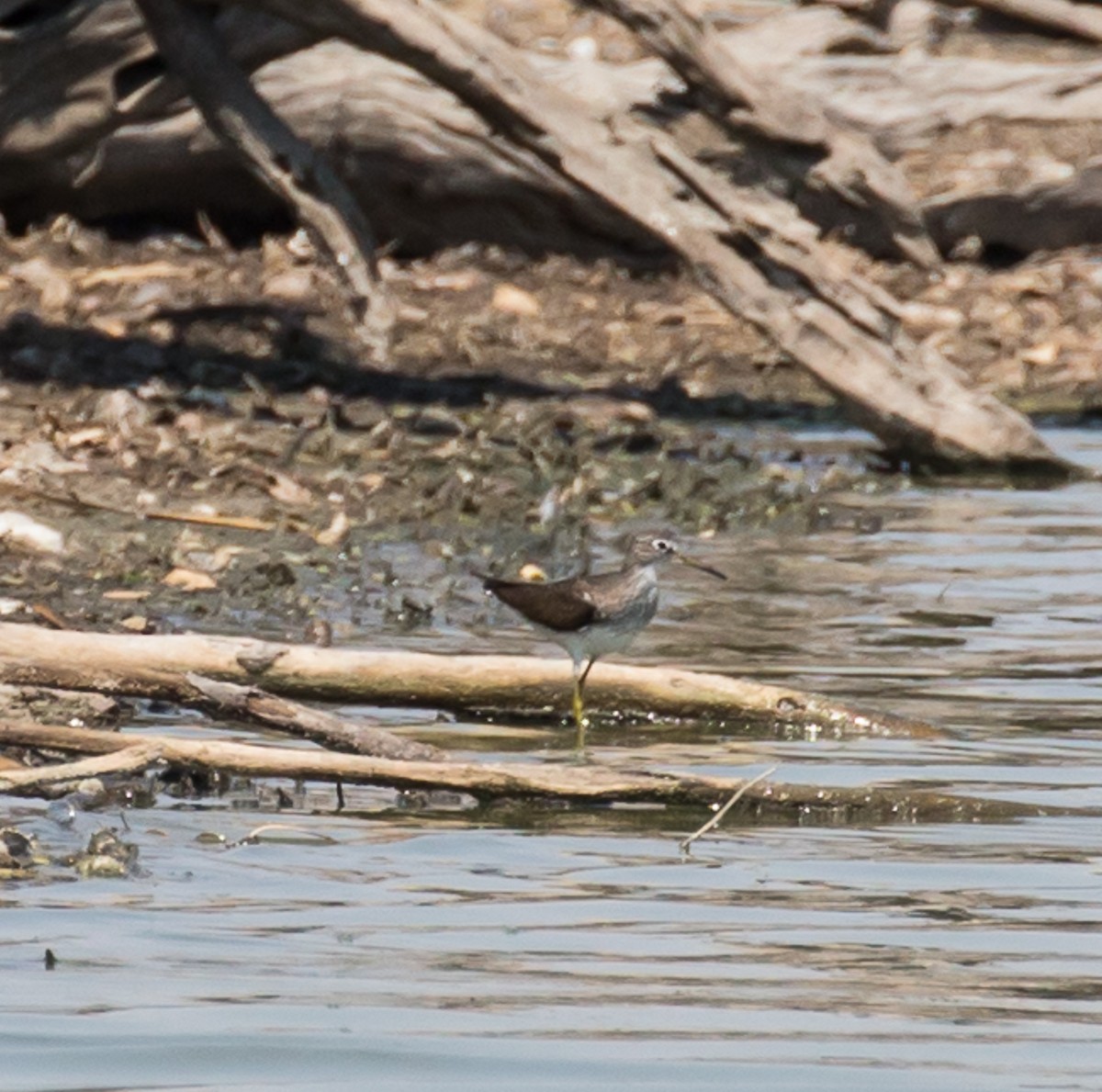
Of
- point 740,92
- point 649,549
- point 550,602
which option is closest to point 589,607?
point 550,602

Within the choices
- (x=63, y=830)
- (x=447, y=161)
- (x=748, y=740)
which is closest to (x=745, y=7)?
(x=447, y=161)

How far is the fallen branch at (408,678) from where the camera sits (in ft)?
22.3

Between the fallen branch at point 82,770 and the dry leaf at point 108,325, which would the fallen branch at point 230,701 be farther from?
the dry leaf at point 108,325

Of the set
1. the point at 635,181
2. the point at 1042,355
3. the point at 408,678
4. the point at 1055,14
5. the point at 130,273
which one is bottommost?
the point at 1042,355

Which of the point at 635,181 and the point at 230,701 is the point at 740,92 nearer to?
the point at 635,181

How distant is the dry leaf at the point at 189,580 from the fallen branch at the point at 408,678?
81.1 inches

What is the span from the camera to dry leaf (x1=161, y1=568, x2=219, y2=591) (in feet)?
31.3

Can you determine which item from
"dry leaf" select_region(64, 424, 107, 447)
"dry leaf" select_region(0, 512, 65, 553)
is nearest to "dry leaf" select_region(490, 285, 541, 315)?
"dry leaf" select_region(64, 424, 107, 447)

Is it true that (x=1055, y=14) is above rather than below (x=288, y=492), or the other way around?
below

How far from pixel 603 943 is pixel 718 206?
702cm

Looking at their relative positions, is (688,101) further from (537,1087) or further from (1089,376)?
(537,1087)

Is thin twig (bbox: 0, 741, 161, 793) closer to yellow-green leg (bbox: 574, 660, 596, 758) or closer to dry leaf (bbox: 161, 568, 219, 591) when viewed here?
yellow-green leg (bbox: 574, 660, 596, 758)

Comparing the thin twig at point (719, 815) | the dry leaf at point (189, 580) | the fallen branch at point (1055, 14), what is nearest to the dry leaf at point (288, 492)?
the dry leaf at point (189, 580)

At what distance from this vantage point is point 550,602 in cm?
817
